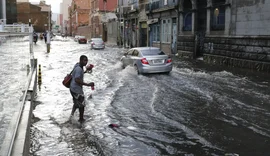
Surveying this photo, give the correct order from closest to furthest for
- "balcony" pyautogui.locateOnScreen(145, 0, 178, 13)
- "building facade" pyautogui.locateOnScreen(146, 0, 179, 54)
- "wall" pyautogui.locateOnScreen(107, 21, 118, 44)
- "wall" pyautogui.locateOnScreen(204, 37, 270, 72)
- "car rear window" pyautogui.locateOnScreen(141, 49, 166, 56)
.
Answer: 1. "car rear window" pyautogui.locateOnScreen(141, 49, 166, 56)
2. "wall" pyautogui.locateOnScreen(204, 37, 270, 72)
3. "balcony" pyautogui.locateOnScreen(145, 0, 178, 13)
4. "building facade" pyautogui.locateOnScreen(146, 0, 179, 54)
5. "wall" pyautogui.locateOnScreen(107, 21, 118, 44)

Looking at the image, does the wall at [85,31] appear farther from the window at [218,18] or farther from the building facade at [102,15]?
the window at [218,18]

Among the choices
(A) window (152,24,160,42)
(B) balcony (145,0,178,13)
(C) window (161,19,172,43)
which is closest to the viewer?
(B) balcony (145,0,178,13)

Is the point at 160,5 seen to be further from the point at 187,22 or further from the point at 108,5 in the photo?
the point at 108,5

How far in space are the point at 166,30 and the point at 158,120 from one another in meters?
29.1

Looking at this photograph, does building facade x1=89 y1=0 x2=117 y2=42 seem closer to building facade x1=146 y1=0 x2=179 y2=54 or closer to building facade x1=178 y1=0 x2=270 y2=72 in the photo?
building facade x1=146 y1=0 x2=179 y2=54

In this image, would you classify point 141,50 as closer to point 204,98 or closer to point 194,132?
point 204,98

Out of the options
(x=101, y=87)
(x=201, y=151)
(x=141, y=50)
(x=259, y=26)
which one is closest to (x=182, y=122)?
(x=201, y=151)

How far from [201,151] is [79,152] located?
2258 millimetres

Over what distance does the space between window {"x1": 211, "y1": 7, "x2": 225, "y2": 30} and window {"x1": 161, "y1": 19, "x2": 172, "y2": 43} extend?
31.9 feet

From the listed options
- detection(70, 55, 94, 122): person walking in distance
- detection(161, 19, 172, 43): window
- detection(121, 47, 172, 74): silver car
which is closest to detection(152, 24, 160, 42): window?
detection(161, 19, 172, 43): window

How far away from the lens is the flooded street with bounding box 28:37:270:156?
697 centimetres

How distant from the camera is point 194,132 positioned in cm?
792

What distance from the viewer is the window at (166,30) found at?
36.3 m

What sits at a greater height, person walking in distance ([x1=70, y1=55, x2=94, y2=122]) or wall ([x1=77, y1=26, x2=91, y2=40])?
wall ([x1=77, y1=26, x2=91, y2=40])
